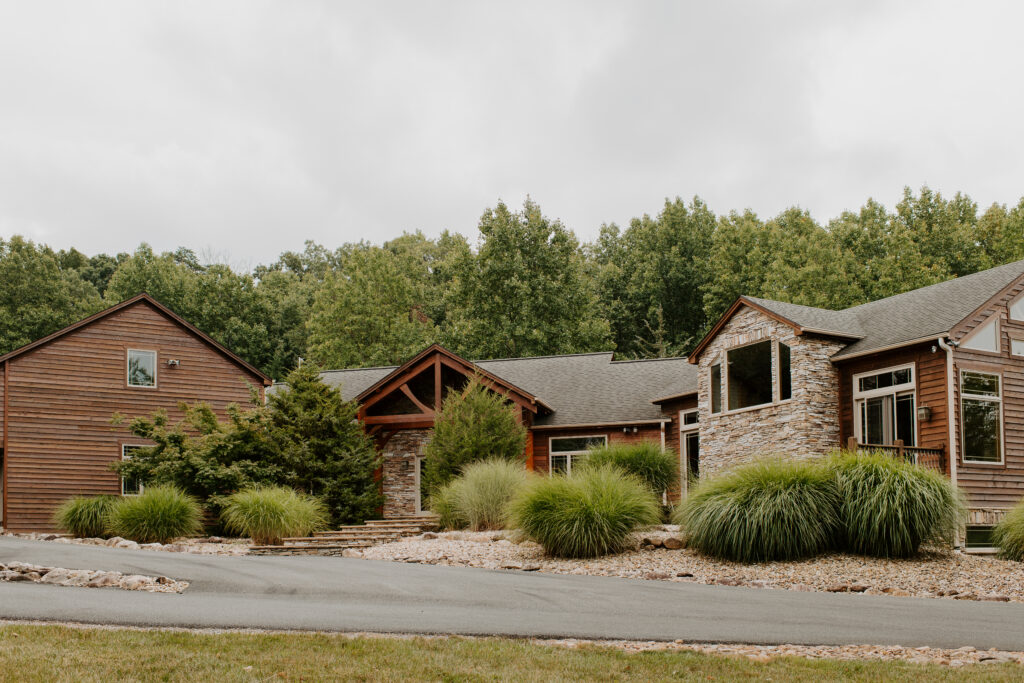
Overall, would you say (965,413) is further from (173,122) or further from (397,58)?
(173,122)

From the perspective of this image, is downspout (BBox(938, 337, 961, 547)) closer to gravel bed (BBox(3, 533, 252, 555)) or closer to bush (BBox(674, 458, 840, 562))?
bush (BBox(674, 458, 840, 562))

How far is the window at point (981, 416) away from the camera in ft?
54.8

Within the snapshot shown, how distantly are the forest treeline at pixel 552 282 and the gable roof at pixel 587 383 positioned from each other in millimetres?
8549

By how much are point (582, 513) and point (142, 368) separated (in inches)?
587

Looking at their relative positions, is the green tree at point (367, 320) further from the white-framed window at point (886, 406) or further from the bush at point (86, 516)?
the white-framed window at point (886, 406)

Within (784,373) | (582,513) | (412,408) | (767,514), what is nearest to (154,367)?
(412,408)

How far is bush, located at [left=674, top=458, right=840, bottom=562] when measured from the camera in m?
13.0

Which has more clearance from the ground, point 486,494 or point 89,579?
point 486,494

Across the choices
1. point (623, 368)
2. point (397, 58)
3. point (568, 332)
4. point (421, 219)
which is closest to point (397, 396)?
point (623, 368)

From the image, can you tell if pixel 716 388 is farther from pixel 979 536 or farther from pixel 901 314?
pixel 979 536

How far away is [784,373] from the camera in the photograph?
750 inches

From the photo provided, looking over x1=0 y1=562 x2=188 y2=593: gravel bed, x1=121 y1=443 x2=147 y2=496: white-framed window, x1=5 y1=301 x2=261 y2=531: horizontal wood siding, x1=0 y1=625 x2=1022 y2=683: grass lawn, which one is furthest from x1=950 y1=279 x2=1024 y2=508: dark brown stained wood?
x1=121 y1=443 x2=147 y2=496: white-framed window

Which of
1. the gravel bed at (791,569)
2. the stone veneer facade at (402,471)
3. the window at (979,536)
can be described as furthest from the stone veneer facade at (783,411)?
the stone veneer facade at (402,471)

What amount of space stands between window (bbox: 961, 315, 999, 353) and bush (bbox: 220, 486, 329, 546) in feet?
40.3
